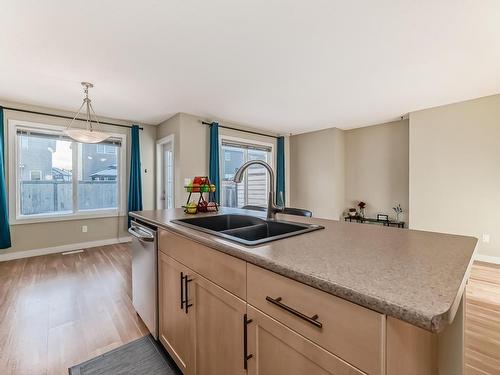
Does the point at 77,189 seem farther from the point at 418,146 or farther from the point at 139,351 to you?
the point at 418,146

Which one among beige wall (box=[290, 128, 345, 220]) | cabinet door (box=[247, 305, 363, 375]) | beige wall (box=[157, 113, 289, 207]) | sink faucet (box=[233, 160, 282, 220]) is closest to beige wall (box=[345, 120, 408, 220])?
beige wall (box=[290, 128, 345, 220])

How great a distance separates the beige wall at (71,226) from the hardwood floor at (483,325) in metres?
5.07

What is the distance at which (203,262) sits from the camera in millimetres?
1186

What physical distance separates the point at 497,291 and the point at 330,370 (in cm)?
319

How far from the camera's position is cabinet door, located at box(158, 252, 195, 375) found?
1.32m

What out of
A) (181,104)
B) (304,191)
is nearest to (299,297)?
(181,104)

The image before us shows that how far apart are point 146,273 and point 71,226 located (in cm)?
A: 346

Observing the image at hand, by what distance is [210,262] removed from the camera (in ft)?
3.73

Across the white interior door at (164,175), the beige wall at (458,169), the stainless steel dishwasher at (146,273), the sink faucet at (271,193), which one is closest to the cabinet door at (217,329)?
the stainless steel dishwasher at (146,273)

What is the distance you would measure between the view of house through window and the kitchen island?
14.1 ft

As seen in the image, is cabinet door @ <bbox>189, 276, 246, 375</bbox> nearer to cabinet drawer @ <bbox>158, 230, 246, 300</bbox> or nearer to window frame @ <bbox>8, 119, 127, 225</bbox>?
cabinet drawer @ <bbox>158, 230, 246, 300</bbox>

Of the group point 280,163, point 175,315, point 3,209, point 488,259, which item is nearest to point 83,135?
point 3,209

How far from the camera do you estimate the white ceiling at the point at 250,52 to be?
1806 mm

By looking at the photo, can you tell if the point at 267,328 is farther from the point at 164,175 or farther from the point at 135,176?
the point at 164,175
